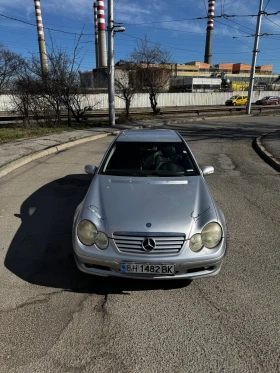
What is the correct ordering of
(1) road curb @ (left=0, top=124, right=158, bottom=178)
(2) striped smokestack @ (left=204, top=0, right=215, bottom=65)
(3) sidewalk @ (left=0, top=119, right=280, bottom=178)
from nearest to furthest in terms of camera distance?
(1) road curb @ (left=0, top=124, right=158, bottom=178) < (3) sidewalk @ (left=0, top=119, right=280, bottom=178) < (2) striped smokestack @ (left=204, top=0, right=215, bottom=65)

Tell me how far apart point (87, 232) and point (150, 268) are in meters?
0.71

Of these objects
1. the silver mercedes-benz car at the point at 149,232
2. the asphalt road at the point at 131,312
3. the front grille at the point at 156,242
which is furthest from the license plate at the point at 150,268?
the asphalt road at the point at 131,312

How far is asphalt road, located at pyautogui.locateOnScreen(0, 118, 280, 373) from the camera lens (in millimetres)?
2145

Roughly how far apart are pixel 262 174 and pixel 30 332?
22.1ft

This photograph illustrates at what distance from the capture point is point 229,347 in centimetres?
225

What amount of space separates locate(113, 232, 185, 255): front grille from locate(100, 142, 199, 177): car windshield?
4.11 feet

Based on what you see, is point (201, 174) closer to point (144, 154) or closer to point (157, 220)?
point (144, 154)

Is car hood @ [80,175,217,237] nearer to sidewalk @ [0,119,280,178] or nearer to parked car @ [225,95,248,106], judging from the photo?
sidewalk @ [0,119,280,178]

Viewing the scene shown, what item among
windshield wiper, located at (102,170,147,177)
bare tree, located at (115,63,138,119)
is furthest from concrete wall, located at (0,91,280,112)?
windshield wiper, located at (102,170,147,177)

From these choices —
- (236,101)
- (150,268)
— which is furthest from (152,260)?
(236,101)

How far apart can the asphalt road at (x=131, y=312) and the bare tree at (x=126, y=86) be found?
18.6 metres

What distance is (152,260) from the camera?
8.36 feet

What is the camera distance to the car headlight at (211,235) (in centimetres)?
270

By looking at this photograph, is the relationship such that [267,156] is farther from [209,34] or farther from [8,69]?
[209,34]
